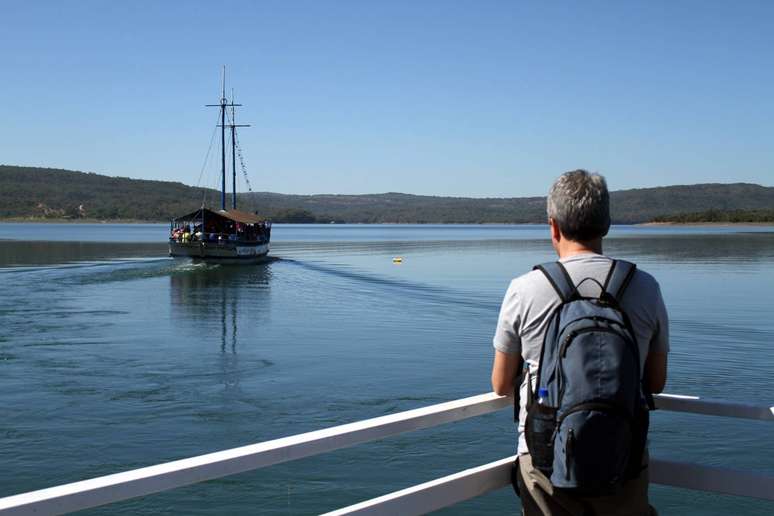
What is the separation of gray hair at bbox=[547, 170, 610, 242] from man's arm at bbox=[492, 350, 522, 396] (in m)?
0.53

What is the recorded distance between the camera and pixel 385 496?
3.09m

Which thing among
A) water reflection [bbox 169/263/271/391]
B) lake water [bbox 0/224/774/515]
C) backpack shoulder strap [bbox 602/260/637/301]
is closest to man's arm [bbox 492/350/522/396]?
backpack shoulder strap [bbox 602/260/637/301]

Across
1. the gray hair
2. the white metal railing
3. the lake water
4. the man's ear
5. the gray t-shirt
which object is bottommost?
the lake water

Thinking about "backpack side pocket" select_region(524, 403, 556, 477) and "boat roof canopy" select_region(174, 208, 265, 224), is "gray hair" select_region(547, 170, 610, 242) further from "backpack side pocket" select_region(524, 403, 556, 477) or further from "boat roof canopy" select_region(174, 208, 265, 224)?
"boat roof canopy" select_region(174, 208, 265, 224)

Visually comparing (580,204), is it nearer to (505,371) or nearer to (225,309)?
(505,371)

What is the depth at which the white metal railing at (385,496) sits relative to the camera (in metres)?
2.36

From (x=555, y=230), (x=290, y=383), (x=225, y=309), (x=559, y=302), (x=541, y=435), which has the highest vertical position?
(x=555, y=230)

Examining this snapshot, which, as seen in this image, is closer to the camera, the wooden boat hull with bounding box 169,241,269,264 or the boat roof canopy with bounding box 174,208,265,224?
the wooden boat hull with bounding box 169,241,269,264

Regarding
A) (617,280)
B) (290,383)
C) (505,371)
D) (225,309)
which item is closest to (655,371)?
(617,280)

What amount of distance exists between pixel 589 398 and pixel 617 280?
0.47m

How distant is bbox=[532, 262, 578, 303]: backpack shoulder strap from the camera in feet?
9.45

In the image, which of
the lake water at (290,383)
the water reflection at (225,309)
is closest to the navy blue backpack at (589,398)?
the lake water at (290,383)

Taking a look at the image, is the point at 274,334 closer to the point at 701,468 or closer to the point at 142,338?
the point at 142,338

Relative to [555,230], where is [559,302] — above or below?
below
